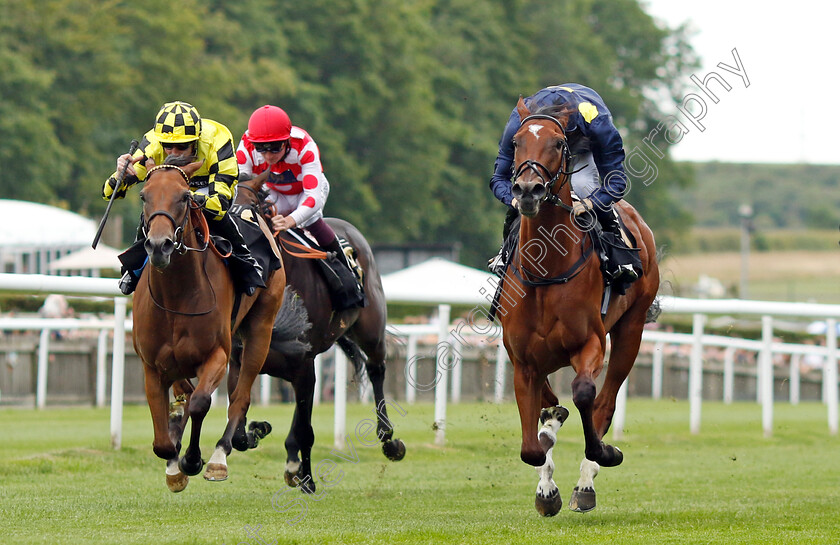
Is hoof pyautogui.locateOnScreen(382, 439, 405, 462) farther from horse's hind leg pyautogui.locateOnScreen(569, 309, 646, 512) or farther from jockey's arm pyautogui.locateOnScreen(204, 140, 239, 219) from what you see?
jockey's arm pyautogui.locateOnScreen(204, 140, 239, 219)

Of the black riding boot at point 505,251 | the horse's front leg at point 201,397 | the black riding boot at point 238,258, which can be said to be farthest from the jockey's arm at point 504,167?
the horse's front leg at point 201,397

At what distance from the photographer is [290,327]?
837cm

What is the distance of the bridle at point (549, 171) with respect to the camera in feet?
20.9

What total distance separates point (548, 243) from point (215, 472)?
6.82 feet

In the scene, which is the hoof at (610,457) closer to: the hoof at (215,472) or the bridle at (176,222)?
the hoof at (215,472)

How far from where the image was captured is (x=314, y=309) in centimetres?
862

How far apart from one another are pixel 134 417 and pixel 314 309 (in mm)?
5513

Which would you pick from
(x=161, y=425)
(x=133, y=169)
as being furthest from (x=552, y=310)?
(x=133, y=169)

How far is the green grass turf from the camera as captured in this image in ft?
20.4

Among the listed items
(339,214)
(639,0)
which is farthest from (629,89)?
(339,214)

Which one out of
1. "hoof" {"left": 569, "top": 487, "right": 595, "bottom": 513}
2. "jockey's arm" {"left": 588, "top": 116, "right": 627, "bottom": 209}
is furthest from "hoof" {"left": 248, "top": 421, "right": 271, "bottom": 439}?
"jockey's arm" {"left": 588, "top": 116, "right": 627, "bottom": 209}

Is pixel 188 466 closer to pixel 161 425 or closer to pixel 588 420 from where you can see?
pixel 161 425

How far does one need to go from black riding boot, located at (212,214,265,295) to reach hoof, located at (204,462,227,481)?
987 millimetres

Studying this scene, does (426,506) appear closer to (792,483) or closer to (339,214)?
(792,483)
